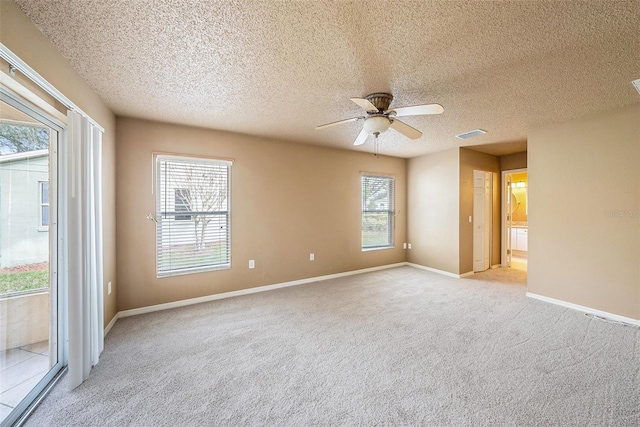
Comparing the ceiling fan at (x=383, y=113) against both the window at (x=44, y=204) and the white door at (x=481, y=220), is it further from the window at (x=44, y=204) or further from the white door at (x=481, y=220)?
the white door at (x=481, y=220)

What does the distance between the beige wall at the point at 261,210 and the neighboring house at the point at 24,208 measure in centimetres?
125

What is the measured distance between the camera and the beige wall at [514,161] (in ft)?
17.2

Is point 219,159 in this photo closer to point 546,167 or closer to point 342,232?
point 342,232

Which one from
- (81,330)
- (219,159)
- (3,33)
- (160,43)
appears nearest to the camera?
(3,33)

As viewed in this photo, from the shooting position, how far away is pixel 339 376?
2.00 metres

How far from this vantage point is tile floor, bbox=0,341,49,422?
1.59 m

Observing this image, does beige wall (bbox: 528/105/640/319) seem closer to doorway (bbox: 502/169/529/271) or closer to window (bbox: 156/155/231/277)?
doorway (bbox: 502/169/529/271)

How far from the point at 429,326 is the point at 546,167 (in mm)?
2850

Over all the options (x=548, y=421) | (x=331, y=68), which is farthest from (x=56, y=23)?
(x=548, y=421)

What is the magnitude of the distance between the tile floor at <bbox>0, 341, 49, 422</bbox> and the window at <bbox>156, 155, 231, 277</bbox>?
4.82 ft

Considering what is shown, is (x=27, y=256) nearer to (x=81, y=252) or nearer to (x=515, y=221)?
(x=81, y=252)

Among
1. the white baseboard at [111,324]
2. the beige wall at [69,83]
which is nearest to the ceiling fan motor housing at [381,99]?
the beige wall at [69,83]

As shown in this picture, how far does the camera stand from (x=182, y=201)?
350cm

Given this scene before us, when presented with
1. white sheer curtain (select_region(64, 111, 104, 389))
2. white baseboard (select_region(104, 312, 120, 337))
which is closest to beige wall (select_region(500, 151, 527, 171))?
white sheer curtain (select_region(64, 111, 104, 389))
